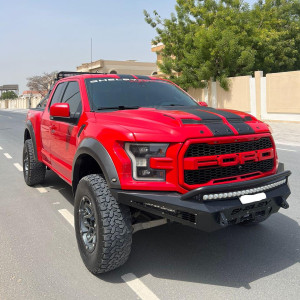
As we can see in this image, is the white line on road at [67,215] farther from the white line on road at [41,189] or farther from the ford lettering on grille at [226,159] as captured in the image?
the ford lettering on grille at [226,159]

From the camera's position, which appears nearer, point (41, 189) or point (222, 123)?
point (222, 123)

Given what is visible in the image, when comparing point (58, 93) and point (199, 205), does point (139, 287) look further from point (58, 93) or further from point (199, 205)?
point (58, 93)

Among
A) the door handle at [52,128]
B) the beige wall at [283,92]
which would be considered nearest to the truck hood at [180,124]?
the door handle at [52,128]

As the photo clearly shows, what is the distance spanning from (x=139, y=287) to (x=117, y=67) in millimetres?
53496

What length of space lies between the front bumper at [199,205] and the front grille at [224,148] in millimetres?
314

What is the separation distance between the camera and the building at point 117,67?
52281 millimetres

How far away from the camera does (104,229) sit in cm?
280

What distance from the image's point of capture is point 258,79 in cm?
2027

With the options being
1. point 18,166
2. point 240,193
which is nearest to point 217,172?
point 240,193

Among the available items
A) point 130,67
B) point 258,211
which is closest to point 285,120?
point 258,211

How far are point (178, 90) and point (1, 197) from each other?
3423mm

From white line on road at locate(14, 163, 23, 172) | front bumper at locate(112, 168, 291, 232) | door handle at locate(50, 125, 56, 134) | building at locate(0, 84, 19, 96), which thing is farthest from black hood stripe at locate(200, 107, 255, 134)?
building at locate(0, 84, 19, 96)

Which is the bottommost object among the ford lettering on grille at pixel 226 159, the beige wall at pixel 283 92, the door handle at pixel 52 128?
the ford lettering on grille at pixel 226 159

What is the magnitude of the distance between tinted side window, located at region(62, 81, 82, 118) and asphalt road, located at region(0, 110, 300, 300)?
142 cm
